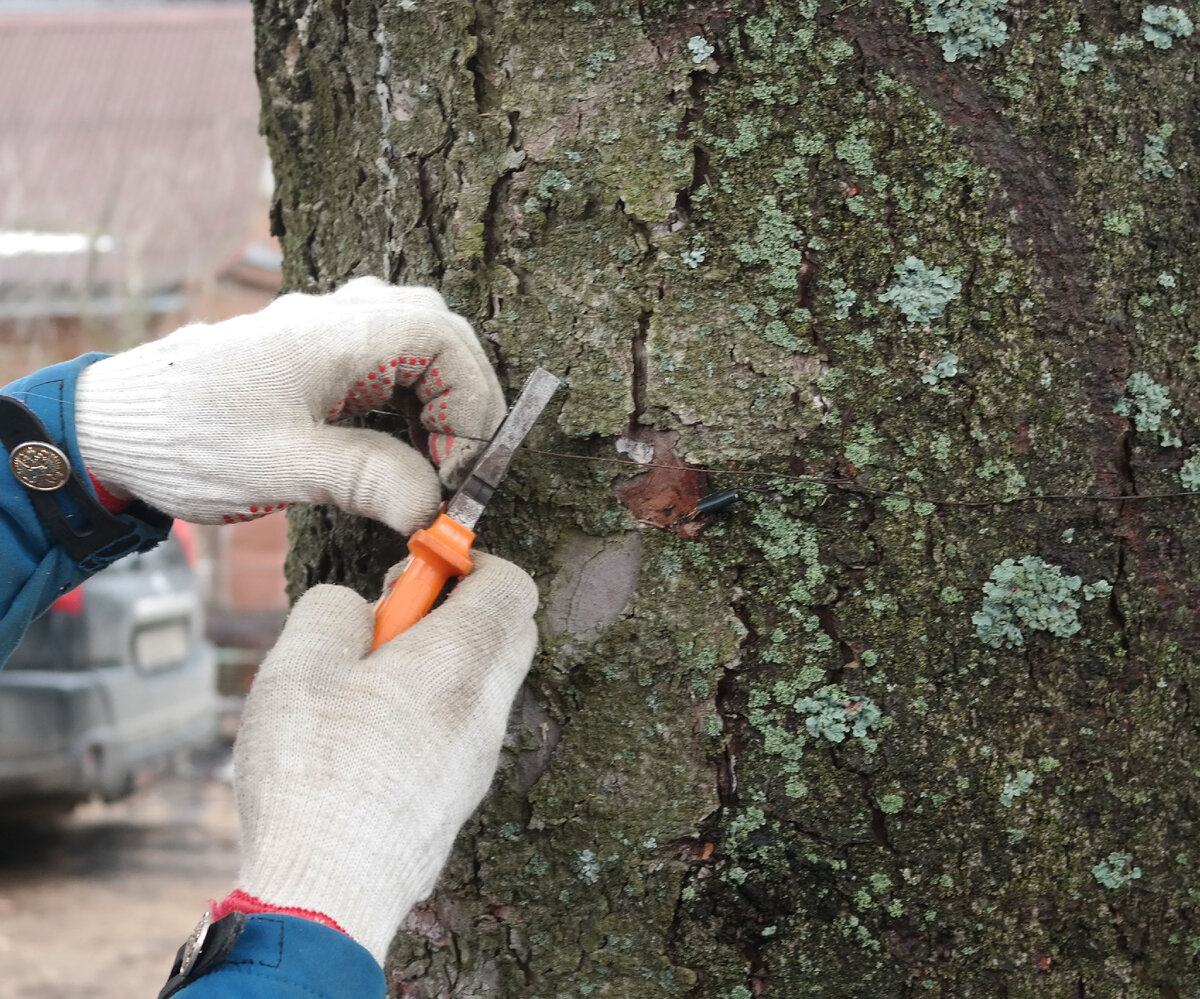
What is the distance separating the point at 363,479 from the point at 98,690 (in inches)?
153

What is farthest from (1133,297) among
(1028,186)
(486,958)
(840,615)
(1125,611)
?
(486,958)

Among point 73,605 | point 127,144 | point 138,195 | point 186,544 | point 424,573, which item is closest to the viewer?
point 424,573

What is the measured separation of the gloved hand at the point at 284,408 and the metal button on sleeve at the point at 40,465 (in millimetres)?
29

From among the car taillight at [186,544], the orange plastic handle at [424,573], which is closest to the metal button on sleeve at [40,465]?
the orange plastic handle at [424,573]

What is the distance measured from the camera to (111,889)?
506cm

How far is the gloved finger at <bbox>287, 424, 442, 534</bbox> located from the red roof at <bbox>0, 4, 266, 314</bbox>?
812 cm

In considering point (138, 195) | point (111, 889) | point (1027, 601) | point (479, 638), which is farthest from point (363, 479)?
point (138, 195)

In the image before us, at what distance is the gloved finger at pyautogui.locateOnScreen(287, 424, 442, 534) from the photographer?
1.22 metres

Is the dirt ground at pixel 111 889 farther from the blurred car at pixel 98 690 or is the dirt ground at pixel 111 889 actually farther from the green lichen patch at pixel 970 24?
the green lichen patch at pixel 970 24

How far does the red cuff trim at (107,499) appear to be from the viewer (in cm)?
125

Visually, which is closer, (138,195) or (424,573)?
(424,573)

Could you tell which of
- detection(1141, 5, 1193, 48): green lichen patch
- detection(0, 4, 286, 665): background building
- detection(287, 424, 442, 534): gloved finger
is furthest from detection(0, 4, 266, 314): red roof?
detection(1141, 5, 1193, 48): green lichen patch

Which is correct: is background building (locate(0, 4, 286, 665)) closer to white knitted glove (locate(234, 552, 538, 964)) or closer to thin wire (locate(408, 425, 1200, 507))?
white knitted glove (locate(234, 552, 538, 964))

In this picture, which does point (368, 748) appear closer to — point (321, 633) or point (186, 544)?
point (321, 633)
